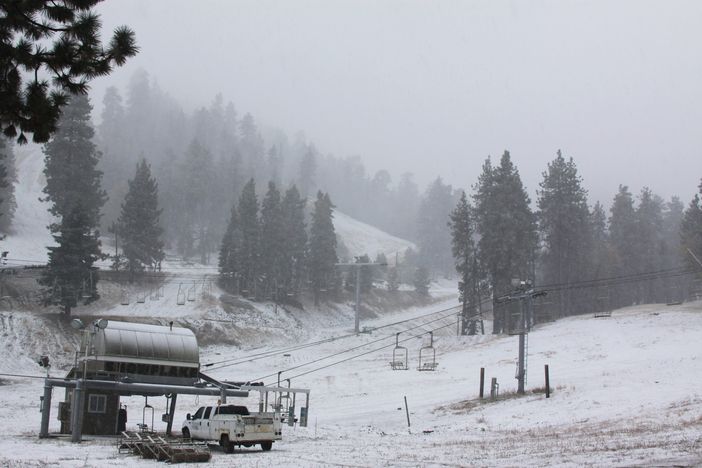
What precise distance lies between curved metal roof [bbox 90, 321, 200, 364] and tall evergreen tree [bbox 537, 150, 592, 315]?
4888cm

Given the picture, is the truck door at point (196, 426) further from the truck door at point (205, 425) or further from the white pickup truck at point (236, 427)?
the truck door at point (205, 425)

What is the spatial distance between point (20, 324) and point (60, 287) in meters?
4.07

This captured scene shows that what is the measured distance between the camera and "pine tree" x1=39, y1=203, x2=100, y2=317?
157ft

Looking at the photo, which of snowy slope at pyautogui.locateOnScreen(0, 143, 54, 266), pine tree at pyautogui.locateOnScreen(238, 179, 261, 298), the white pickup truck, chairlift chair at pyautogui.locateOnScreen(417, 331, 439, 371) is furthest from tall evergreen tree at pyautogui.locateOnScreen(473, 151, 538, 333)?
snowy slope at pyautogui.locateOnScreen(0, 143, 54, 266)

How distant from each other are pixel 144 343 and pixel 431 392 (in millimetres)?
18264

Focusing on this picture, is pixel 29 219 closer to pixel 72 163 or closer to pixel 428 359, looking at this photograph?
pixel 72 163

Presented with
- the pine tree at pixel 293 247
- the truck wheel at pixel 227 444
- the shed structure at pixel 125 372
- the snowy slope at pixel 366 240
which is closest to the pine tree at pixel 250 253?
the pine tree at pixel 293 247

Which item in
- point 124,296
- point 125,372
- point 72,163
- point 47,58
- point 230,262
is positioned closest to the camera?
point 47,58

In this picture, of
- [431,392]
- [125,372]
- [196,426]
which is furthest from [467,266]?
[196,426]

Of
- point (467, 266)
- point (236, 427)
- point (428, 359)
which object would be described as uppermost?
point (467, 266)

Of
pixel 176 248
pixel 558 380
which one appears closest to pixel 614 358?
pixel 558 380

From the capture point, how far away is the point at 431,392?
3547 centimetres

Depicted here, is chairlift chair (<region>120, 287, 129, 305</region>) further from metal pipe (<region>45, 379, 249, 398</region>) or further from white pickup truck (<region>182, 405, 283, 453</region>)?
white pickup truck (<region>182, 405, 283, 453</region>)

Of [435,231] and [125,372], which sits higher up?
[435,231]
